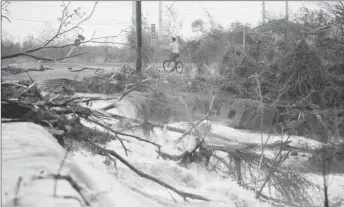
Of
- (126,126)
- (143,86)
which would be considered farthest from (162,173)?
(143,86)

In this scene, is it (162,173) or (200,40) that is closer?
(162,173)

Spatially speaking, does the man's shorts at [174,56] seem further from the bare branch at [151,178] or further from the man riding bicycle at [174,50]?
the bare branch at [151,178]

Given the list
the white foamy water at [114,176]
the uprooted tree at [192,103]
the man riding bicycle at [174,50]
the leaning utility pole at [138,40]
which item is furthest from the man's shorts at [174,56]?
the white foamy water at [114,176]

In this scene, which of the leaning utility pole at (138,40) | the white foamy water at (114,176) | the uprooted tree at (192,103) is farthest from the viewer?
the leaning utility pole at (138,40)

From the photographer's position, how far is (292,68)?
7.24 ft

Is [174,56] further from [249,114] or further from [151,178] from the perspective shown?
[151,178]

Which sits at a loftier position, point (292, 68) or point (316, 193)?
point (292, 68)

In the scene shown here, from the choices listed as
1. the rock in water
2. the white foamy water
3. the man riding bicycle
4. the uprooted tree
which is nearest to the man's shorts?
the man riding bicycle

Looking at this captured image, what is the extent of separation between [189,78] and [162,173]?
0.83 metres

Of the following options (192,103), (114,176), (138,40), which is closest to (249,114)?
(192,103)

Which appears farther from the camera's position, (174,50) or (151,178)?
(174,50)

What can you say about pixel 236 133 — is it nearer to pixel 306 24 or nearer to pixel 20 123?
pixel 306 24

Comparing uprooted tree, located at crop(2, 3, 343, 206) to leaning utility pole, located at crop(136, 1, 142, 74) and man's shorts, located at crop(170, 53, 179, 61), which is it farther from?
man's shorts, located at crop(170, 53, 179, 61)

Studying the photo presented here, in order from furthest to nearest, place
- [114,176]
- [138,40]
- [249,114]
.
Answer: [249,114] < [138,40] < [114,176]
